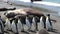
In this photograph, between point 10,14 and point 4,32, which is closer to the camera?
point 4,32

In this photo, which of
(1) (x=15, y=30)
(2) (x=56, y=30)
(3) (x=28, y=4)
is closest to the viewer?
(1) (x=15, y=30)

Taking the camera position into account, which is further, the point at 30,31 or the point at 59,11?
the point at 59,11

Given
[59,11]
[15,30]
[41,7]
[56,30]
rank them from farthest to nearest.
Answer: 1. [41,7]
2. [59,11]
3. [56,30]
4. [15,30]

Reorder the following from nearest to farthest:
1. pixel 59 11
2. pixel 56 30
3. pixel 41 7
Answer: pixel 56 30, pixel 59 11, pixel 41 7

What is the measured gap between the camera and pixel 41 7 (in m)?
11.0

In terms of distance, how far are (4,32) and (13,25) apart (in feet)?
1.21

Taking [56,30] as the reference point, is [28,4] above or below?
above

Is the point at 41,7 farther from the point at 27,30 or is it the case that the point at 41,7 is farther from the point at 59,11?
the point at 27,30

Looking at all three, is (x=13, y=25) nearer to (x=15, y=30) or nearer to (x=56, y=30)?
(x=15, y=30)

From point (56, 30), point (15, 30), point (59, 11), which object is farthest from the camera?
point (59, 11)

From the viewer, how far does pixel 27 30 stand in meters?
6.41

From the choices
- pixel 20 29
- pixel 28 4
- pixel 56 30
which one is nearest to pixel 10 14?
pixel 20 29

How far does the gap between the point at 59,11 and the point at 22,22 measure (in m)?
3.43

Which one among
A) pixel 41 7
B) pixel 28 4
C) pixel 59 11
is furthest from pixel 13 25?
pixel 28 4
